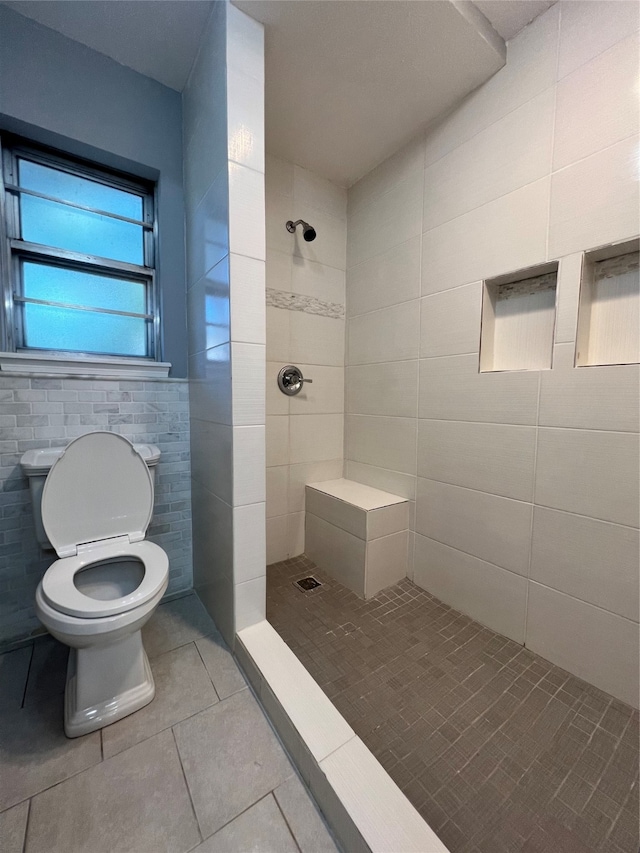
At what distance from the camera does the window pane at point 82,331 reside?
1498mm

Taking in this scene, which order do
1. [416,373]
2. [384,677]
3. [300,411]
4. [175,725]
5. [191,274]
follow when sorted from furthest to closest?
[300,411] → [416,373] → [191,274] → [384,677] → [175,725]

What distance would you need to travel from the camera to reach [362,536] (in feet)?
5.74

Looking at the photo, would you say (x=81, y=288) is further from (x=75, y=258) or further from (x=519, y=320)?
(x=519, y=320)

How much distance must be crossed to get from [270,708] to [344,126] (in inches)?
101

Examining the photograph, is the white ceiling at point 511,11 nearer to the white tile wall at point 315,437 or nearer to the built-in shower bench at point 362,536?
the white tile wall at point 315,437

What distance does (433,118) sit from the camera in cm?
165

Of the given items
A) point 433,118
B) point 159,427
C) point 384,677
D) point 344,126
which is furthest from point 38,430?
point 433,118

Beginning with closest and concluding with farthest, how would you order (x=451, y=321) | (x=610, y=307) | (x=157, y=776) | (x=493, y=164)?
(x=157, y=776)
(x=610, y=307)
(x=493, y=164)
(x=451, y=321)

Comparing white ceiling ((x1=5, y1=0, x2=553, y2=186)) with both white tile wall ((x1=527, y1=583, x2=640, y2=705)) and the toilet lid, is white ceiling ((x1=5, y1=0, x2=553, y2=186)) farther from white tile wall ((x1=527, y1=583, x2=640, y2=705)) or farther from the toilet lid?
white tile wall ((x1=527, y1=583, x2=640, y2=705))

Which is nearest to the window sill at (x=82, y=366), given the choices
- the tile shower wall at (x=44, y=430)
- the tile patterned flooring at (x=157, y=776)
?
the tile shower wall at (x=44, y=430)

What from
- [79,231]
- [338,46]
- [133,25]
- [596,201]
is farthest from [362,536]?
[133,25]

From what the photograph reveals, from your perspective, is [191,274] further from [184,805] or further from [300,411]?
[184,805]

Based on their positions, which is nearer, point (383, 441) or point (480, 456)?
point (480, 456)

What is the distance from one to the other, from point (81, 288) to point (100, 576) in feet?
4.27
